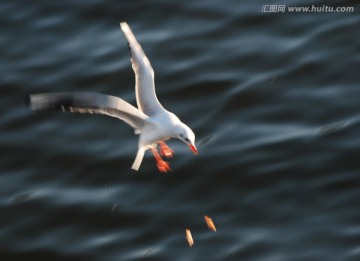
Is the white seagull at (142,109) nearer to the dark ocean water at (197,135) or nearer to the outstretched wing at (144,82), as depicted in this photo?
the outstretched wing at (144,82)

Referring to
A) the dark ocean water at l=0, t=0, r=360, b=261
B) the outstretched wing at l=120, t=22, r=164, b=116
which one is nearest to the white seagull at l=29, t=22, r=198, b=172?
the outstretched wing at l=120, t=22, r=164, b=116

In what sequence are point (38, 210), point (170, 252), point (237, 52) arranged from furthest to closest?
point (237, 52) → point (38, 210) → point (170, 252)

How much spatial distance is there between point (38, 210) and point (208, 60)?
2658 mm

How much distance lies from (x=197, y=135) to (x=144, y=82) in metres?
3.01

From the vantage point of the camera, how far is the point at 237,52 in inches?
447

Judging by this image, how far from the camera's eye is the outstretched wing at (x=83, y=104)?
682cm

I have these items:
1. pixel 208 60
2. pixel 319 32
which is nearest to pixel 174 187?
pixel 208 60

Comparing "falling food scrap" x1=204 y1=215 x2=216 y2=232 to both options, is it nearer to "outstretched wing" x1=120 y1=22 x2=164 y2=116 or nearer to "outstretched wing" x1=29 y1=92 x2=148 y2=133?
"outstretched wing" x1=120 y1=22 x2=164 y2=116

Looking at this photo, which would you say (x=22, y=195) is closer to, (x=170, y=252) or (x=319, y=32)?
(x=170, y=252)

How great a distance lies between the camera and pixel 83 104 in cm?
701

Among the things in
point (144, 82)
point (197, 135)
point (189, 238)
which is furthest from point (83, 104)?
point (197, 135)

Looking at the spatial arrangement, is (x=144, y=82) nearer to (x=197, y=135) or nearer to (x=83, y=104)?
(x=83, y=104)

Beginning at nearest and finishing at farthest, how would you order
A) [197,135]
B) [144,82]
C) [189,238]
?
[144,82], [189,238], [197,135]

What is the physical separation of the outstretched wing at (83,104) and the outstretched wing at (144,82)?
0.53 ft
